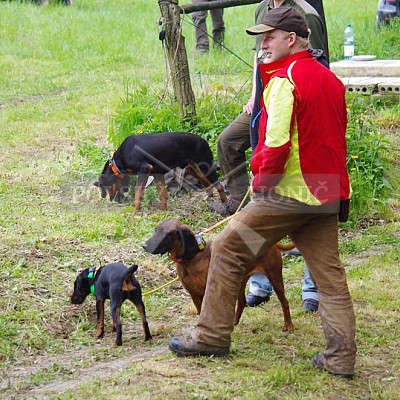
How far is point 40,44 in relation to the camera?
1784cm

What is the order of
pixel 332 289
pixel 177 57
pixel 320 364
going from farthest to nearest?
pixel 177 57 < pixel 320 364 < pixel 332 289

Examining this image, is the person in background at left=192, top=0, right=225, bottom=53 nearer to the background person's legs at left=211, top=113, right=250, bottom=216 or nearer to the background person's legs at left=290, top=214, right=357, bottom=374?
the background person's legs at left=211, top=113, right=250, bottom=216

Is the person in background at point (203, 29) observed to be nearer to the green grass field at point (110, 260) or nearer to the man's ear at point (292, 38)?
the green grass field at point (110, 260)

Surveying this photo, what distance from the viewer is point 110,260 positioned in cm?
758

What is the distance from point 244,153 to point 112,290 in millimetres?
2453

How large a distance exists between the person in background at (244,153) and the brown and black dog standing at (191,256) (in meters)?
0.58

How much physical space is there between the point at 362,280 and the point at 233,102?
12.4 feet

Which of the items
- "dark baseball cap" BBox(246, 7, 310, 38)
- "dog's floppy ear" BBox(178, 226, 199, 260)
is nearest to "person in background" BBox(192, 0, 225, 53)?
"dog's floppy ear" BBox(178, 226, 199, 260)

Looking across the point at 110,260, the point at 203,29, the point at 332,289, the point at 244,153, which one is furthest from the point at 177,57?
the point at 203,29

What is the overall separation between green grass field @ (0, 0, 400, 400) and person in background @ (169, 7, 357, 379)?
0.92 feet

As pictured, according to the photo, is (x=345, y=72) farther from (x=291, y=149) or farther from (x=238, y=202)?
(x=291, y=149)

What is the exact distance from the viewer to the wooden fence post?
9.70m

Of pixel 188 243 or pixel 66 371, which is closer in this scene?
pixel 66 371

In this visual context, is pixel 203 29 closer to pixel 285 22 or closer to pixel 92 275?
pixel 92 275
